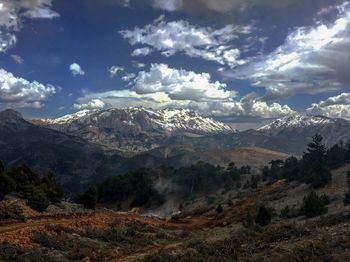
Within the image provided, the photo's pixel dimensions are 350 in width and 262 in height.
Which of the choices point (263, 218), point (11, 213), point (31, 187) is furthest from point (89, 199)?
point (263, 218)

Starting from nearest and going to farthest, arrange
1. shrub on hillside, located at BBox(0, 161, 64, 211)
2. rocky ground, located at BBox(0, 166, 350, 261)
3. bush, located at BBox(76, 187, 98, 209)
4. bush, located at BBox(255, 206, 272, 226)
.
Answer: rocky ground, located at BBox(0, 166, 350, 261) → shrub on hillside, located at BBox(0, 161, 64, 211) → bush, located at BBox(255, 206, 272, 226) → bush, located at BBox(76, 187, 98, 209)

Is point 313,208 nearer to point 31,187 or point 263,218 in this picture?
point 263,218

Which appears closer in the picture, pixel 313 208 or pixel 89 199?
pixel 313 208

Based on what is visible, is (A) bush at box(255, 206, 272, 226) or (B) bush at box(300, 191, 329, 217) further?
(A) bush at box(255, 206, 272, 226)

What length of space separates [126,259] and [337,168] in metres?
64.8

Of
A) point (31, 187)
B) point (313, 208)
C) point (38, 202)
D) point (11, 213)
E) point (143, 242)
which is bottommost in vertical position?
point (143, 242)

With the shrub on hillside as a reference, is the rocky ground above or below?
below

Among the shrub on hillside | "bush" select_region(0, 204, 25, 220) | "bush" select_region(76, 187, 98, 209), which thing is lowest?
"bush" select_region(76, 187, 98, 209)

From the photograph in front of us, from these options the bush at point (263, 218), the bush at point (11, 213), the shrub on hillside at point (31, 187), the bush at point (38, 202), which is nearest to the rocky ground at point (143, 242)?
the bush at point (11, 213)

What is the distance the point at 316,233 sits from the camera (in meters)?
29.3

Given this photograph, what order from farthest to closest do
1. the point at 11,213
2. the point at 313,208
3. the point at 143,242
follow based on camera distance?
the point at 313,208, the point at 11,213, the point at 143,242

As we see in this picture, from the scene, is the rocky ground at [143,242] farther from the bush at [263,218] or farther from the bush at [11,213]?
the bush at [263,218]

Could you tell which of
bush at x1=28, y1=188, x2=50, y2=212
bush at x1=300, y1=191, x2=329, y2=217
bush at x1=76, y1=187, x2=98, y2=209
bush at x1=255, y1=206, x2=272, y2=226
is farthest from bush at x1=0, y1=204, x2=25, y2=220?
bush at x1=300, y1=191, x2=329, y2=217

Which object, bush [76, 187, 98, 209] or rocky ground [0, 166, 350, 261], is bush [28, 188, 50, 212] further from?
bush [76, 187, 98, 209]
